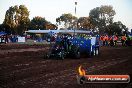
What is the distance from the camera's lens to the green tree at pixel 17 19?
80.9 metres

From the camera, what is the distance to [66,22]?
13625 cm

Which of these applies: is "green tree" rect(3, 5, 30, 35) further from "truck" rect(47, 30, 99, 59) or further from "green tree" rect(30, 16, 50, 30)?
"truck" rect(47, 30, 99, 59)

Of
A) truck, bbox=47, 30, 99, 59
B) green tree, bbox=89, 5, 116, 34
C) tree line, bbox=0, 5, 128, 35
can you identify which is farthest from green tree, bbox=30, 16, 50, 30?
truck, bbox=47, 30, 99, 59

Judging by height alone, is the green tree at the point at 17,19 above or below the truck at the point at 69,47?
above

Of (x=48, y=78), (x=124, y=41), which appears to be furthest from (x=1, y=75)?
(x=124, y=41)

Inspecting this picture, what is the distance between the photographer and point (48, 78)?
382 inches

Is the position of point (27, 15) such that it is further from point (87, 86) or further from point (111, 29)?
point (87, 86)

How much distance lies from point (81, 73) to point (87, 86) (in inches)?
149

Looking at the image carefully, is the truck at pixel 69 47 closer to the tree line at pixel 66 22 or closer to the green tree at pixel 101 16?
the tree line at pixel 66 22

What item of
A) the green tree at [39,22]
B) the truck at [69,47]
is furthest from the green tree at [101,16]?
the truck at [69,47]

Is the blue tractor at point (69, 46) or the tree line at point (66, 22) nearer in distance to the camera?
the blue tractor at point (69, 46)

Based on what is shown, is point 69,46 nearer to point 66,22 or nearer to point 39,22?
point 39,22

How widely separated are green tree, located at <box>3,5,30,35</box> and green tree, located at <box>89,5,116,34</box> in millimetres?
34811

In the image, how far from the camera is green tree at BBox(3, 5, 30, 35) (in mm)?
80875
